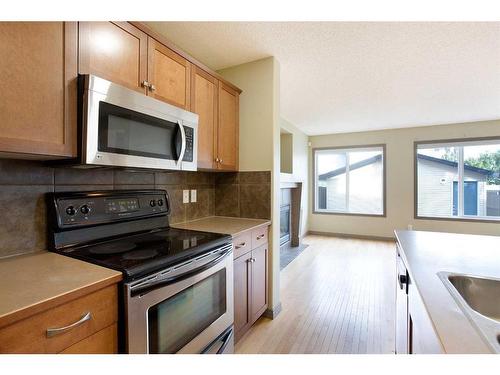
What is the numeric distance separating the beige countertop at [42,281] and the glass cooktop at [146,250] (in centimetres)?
5

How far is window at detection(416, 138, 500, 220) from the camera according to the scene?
4555mm

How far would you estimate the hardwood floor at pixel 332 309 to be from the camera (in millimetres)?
1886

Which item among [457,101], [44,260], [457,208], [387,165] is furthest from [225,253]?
[457,208]

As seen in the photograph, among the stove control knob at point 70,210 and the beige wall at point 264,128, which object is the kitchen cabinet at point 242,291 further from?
the stove control knob at point 70,210

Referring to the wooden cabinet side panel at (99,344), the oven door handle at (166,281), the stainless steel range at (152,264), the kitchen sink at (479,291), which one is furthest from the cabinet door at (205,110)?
the kitchen sink at (479,291)

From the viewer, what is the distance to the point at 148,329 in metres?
1.04

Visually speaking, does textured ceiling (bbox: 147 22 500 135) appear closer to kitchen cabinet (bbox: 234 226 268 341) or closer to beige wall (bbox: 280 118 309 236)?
beige wall (bbox: 280 118 309 236)

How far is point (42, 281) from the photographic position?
34.9 inches

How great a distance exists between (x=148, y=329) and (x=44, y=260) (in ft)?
1.89

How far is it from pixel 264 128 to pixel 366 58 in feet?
3.84

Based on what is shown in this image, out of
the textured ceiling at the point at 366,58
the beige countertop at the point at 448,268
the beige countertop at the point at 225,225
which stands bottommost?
the beige countertop at the point at 448,268

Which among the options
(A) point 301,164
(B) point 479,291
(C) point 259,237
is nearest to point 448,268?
(B) point 479,291

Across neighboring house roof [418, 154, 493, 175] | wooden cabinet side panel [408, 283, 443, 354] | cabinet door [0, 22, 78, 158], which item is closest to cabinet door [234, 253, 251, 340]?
wooden cabinet side panel [408, 283, 443, 354]

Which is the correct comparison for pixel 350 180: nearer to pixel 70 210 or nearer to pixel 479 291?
pixel 479 291
